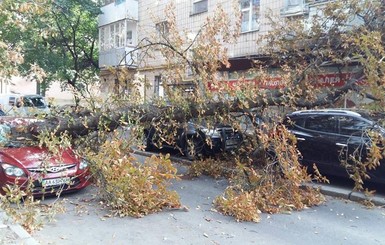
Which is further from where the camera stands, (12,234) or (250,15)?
Answer: (250,15)

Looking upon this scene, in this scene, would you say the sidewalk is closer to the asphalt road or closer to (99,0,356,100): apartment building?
the asphalt road

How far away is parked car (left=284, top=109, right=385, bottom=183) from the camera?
24.0 feet

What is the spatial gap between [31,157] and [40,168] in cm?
59

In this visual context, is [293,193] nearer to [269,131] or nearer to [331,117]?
[269,131]

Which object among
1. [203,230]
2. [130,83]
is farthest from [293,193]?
[130,83]

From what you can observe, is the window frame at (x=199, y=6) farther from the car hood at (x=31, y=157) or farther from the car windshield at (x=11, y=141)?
the car hood at (x=31, y=157)

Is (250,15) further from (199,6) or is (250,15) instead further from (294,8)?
(199,6)

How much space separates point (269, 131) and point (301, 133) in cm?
214

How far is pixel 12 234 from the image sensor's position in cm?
448

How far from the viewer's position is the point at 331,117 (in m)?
8.25

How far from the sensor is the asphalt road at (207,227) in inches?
195

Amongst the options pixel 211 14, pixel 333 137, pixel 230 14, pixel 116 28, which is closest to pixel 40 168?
pixel 333 137

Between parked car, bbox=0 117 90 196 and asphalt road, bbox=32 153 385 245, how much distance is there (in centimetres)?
41

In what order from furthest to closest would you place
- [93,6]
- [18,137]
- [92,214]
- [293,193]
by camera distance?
[93,6] → [18,137] → [293,193] → [92,214]
